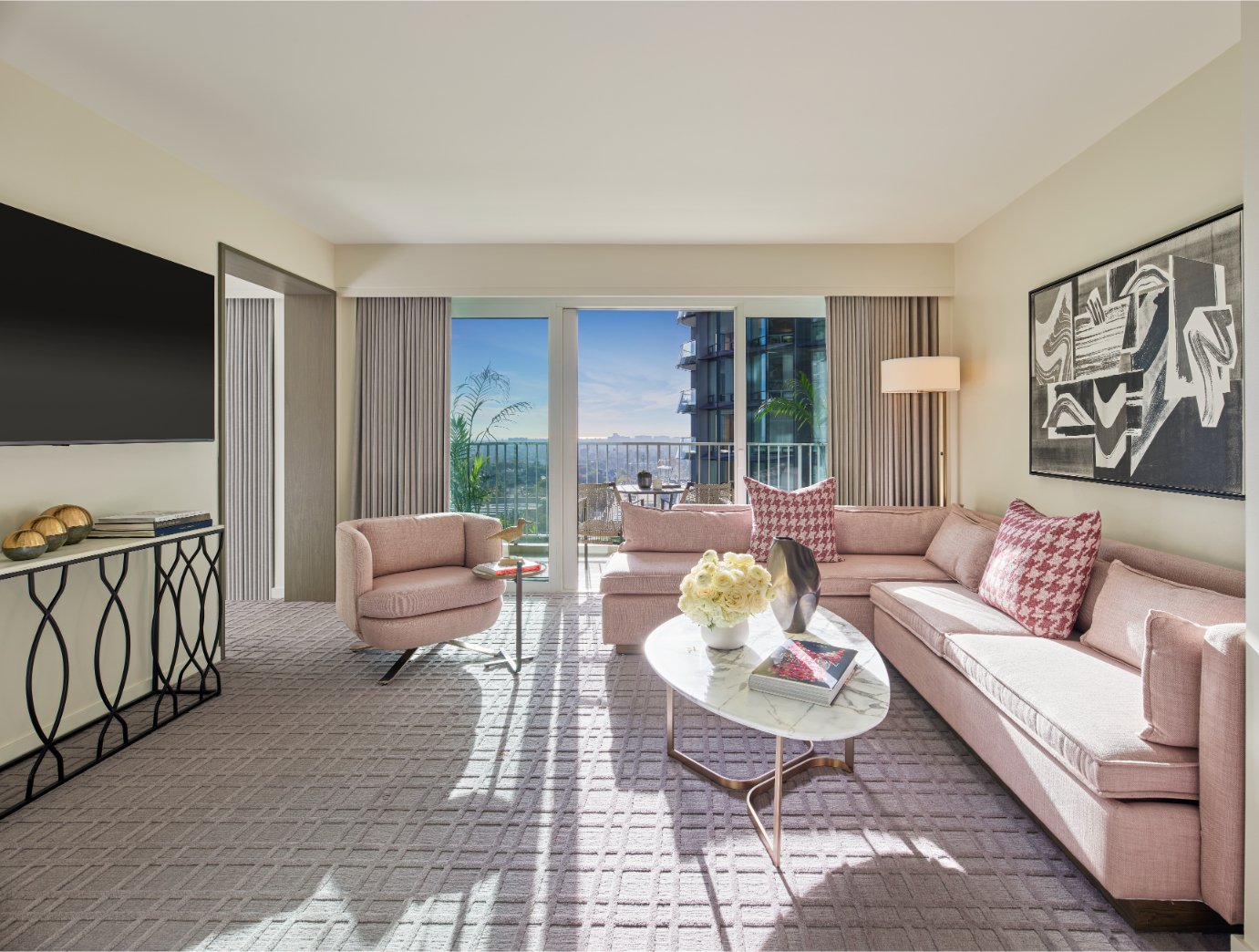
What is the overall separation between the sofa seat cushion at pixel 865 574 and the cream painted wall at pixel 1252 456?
202 centimetres

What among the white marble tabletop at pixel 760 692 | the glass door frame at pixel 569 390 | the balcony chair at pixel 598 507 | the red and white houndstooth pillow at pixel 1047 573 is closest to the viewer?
the white marble tabletop at pixel 760 692

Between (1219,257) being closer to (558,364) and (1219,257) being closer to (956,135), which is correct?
(956,135)

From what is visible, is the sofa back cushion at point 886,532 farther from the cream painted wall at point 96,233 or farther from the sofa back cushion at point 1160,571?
the cream painted wall at point 96,233

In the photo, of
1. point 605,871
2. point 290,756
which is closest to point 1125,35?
point 605,871

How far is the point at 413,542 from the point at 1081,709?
320 centimetres

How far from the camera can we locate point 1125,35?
2.14 m

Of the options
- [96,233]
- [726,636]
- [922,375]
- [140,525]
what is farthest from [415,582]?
[922,375]

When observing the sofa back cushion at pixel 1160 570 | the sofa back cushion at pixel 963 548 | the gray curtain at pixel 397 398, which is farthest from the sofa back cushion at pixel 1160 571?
the gray curtain at pixel 397 398

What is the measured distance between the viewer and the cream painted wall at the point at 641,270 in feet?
14.9

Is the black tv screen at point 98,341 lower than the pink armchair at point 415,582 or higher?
higher

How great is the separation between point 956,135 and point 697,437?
3.90m

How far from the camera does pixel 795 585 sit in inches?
96.0

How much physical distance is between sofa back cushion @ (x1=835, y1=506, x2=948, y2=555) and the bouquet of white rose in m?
1.96

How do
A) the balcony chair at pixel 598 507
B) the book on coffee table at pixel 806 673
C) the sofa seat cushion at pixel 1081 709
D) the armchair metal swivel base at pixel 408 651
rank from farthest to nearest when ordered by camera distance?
the balcony chair at pixel 598 507
the armchair metal swivel base at pixel 408 651
the book on coffee table at pixel 806 673
the sofa seat cushion at pixel 1081 709
